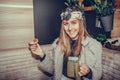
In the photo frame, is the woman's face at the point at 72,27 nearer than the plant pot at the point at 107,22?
Yes

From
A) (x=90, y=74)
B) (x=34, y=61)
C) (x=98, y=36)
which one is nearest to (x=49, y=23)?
(x=34, y=61)

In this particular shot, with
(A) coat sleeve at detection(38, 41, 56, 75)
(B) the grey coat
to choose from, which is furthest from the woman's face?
(A) coat sleeve at detection(38, 41, 56, 75)

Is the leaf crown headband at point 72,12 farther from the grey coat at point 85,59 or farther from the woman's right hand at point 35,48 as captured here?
the woman's right hand at point 35,48

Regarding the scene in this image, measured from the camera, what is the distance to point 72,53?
2742 mm

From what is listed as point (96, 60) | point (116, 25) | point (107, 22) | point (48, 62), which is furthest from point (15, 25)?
point (116, 25)

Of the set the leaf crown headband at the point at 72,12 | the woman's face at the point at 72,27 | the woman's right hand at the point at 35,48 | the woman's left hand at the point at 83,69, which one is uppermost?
the leaf crown headband at the point at 72,12

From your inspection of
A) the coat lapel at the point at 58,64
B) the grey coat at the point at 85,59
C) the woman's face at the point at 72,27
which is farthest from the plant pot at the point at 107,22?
the coat lapel at the point at 58,64

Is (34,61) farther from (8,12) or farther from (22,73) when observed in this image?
(8,12)

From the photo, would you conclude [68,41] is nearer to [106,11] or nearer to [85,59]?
[85,59]

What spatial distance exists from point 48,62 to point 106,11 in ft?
3.78

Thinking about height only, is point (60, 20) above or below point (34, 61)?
above

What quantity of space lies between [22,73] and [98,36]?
1.27 meters

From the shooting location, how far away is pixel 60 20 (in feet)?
9.22

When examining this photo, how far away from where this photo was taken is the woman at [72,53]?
2.67 metres
